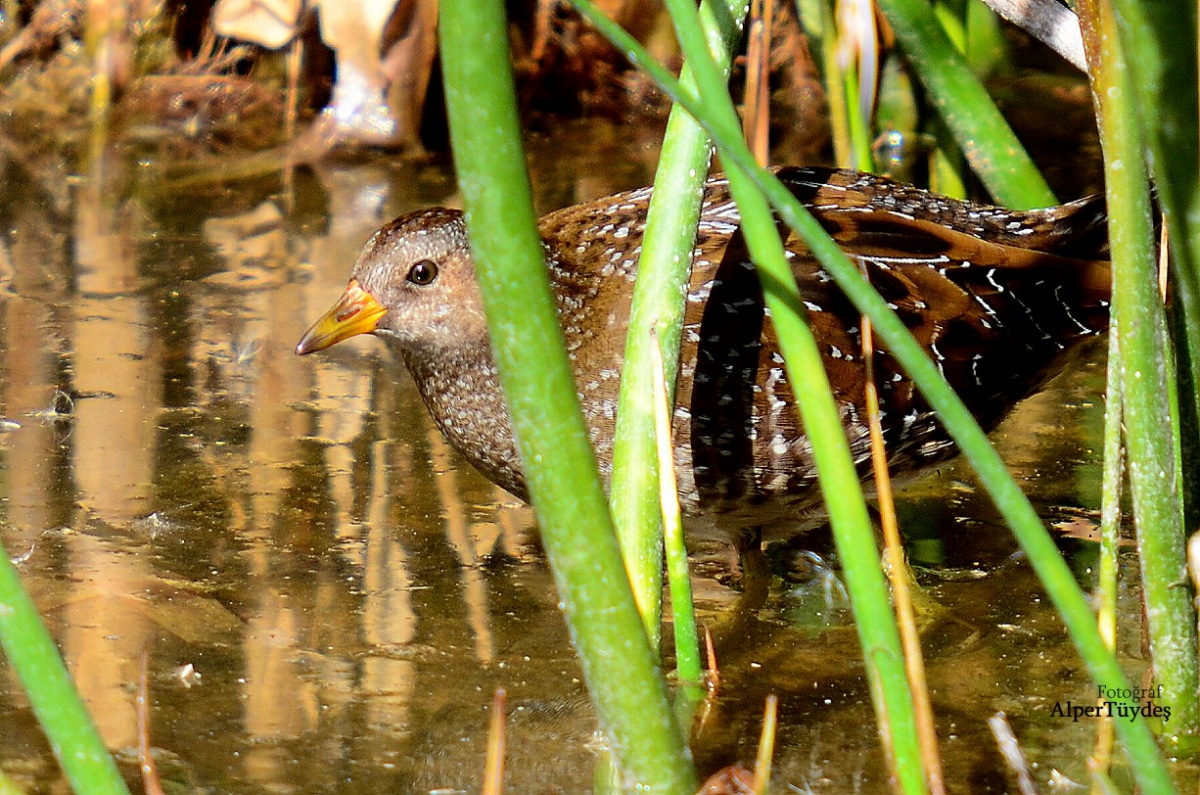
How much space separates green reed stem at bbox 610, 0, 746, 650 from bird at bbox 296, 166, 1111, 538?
0.95 m

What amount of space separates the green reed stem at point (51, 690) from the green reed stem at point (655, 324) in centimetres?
67

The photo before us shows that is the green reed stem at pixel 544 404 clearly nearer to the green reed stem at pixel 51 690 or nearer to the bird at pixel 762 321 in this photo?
the green reed stem at pixel 51 690

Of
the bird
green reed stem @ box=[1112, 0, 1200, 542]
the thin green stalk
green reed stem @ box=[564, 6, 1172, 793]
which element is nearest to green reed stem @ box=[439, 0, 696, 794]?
green reed stem @ box=[564, 6, 1172, 793]

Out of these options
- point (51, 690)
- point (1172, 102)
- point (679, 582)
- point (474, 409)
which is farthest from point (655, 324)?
point (474, 409)

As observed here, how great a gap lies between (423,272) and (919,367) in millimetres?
1855

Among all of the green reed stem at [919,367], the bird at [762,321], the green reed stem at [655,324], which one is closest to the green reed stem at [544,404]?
the green reed stem at [919,367]

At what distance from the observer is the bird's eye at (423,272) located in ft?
10.1

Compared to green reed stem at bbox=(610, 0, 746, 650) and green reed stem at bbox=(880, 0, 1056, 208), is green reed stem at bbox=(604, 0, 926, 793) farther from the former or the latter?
green reed stem at bbox=(880, 0, 1056, 208)

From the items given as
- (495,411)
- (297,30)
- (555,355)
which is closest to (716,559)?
(495,411)

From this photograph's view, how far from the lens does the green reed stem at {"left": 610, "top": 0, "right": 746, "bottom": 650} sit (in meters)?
1.84

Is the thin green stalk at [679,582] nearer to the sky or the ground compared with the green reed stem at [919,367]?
nearer to the ground

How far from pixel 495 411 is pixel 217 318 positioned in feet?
4.90

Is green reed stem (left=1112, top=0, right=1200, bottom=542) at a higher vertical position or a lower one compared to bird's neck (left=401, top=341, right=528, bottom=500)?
higher

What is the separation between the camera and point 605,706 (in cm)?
151
